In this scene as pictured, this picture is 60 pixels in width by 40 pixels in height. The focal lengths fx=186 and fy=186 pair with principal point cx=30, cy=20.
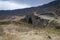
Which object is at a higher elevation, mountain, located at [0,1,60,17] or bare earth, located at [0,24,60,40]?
mountain, located at [0,1,60,17]

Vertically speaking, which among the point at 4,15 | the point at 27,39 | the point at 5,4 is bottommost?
the point at 27,39

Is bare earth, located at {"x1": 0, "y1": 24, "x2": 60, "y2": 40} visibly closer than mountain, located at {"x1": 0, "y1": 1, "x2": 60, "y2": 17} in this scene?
Yes

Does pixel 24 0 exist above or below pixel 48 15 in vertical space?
above

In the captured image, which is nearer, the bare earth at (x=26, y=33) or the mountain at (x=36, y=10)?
the bare earth at (x=26, y=33)

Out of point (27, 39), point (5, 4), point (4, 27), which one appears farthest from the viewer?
point (5, 4)

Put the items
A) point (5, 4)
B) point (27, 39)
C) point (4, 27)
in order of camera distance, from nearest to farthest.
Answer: point (27, 39) → point (4, 27) → point (5, 4)

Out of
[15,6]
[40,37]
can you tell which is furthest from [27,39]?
[15,6]

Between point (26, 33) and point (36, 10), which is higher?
point (36, 10)

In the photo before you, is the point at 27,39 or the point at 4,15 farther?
the point at 4,15

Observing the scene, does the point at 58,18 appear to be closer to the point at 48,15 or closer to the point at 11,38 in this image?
the point at 48,15

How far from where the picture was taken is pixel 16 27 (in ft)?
13.1

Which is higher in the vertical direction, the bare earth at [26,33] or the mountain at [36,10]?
the mountain at [36,10]

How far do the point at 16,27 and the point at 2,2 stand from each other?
2.40 feet

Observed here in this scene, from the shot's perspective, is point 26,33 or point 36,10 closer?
point 26,33
